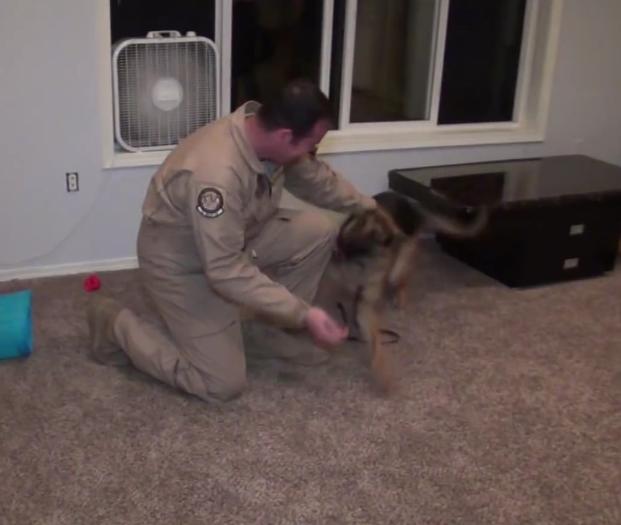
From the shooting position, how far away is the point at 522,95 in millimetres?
3840

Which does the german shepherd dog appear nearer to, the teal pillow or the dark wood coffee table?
the dark wood coffee table

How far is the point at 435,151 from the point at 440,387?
1418mm

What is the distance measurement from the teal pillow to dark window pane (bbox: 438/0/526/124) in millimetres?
2067

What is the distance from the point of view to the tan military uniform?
7.07 ft

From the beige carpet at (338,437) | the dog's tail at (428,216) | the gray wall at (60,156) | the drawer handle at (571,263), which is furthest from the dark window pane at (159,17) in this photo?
the drawer handle at (571,263)

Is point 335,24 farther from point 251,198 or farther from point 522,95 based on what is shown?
point 251,198

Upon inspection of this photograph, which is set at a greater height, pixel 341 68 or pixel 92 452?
pixel 341 68

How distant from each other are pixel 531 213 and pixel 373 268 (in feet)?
2.45

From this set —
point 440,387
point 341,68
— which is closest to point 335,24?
point 341,68

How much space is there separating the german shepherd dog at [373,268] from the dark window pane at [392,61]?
35.6 inches

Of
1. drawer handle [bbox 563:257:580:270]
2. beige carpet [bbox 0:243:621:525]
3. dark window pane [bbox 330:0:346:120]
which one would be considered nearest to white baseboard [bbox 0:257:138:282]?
beige carpet [bbox 0:243:621:525]

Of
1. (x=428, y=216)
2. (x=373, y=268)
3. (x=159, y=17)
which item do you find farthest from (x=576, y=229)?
(x=159, y=17)

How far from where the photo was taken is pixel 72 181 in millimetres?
3082

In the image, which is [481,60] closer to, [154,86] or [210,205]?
[154,86]
